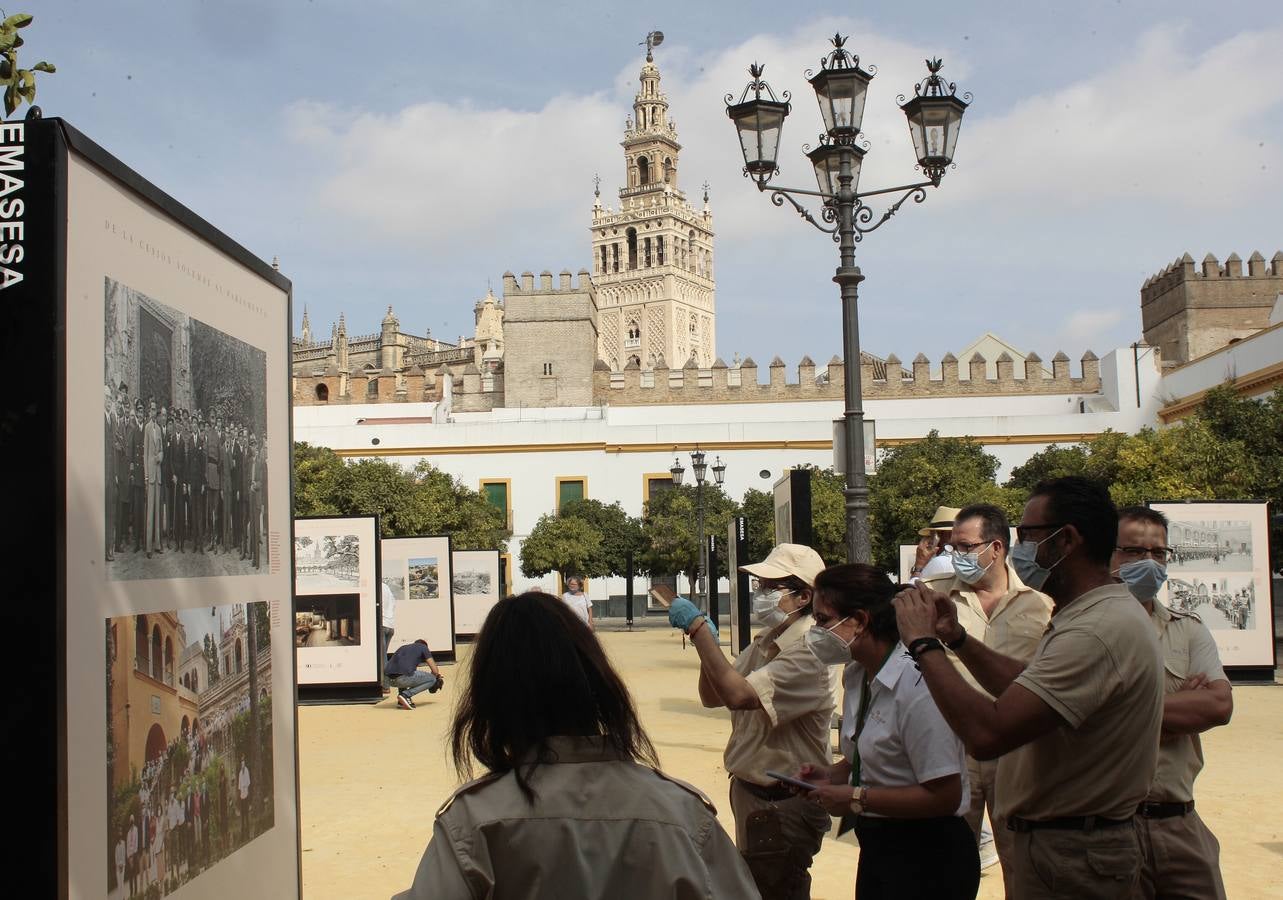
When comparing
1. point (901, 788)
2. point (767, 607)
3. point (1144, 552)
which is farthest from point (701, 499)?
point (901, 788)

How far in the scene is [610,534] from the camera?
43.7 meters

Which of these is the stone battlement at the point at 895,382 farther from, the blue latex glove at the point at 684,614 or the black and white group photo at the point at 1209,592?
the blue latex glove at the point at 684,614

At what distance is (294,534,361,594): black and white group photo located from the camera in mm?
14117

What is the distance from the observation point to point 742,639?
10.5 meters

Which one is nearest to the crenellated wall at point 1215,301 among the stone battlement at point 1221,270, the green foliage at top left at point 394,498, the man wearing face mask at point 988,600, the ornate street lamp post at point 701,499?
the stone battlement at point 1221,270

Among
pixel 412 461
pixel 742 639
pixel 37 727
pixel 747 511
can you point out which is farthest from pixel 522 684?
pixel 412 461

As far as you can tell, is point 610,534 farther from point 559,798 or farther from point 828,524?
point 559,798

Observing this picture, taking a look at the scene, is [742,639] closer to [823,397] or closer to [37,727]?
[37,727]

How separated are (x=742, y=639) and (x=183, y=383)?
7491 millimetres

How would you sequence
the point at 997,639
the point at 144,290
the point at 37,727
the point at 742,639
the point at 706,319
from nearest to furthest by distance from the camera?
the point at 37,727 < the point at 144,290 < the point at 997,639 < the point at 742,639 < the point at 706,319

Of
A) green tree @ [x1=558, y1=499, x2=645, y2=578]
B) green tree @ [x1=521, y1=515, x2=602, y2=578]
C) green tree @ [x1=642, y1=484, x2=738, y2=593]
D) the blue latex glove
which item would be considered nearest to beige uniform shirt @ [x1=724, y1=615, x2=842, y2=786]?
the blue latex glove

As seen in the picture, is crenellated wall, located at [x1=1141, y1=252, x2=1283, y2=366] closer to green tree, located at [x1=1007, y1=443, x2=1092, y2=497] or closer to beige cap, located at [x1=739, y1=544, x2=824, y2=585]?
green tree, located at [x1=1007, y1=443, x2=1092, y2=497]

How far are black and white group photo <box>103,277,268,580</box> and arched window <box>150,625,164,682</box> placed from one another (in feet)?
0.50

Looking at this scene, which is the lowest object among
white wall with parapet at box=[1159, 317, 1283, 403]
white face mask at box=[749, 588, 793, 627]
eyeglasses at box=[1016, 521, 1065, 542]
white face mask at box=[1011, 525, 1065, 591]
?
white face mask at box=[749, 588, 793, 627]
